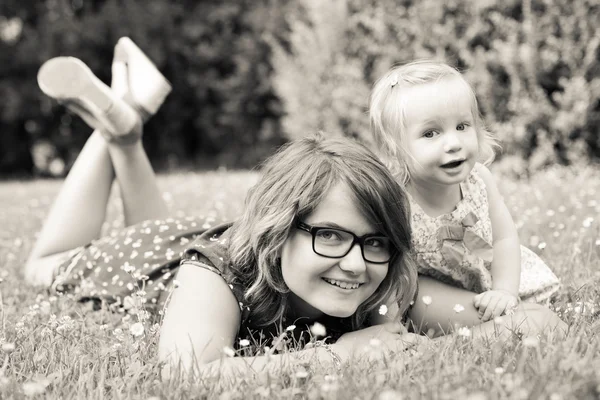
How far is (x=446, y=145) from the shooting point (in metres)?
2.59

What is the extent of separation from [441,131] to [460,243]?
490mm

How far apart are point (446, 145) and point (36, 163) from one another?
16.2 meters

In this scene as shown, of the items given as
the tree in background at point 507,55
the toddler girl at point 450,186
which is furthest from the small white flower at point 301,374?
the tree in background at point 507,55

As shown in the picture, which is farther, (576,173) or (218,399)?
(576,173)

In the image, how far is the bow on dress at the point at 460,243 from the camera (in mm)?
2750

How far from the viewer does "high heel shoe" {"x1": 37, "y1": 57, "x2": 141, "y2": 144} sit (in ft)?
11.4

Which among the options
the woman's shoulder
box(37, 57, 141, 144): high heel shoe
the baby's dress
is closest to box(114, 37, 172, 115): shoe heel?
box(37, 57, 141, 144): high heel shoe

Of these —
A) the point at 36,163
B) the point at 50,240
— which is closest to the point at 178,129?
the point at 36,163

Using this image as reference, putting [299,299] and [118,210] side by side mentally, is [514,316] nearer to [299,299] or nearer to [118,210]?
[299,299]

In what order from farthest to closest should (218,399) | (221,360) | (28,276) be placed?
(28,276), (221,360), (218,399)

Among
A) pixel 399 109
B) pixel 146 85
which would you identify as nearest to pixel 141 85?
pixel 146 85

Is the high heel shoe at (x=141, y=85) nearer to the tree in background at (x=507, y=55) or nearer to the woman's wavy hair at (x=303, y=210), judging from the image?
the woman's wavy hair at (x=303, y=210)

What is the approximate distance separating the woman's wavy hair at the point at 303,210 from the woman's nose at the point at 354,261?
11 centimetres

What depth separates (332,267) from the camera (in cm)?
216
